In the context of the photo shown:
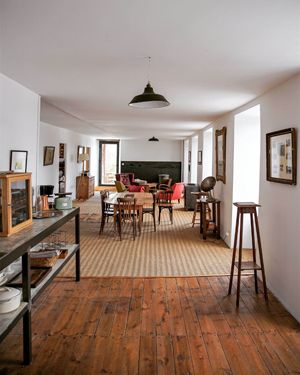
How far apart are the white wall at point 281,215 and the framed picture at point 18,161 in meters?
A: 2.89

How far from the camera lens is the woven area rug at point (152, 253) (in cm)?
449

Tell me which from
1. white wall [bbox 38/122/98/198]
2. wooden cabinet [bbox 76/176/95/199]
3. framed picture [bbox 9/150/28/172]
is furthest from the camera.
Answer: wooden cabinet [bbox 76/176/95/199]

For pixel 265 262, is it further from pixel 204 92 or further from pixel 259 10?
pixel 259 10

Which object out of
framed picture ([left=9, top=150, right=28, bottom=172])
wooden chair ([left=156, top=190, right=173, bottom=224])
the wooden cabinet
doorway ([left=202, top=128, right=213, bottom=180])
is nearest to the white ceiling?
framed picture ([left=9, top=150, right=28, bottom=172])

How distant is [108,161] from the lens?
15898 millimetres

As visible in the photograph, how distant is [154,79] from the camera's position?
138 inches

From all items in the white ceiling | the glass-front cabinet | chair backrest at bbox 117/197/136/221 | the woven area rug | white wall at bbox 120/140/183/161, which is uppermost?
white wall at bbox 120/140/183/161

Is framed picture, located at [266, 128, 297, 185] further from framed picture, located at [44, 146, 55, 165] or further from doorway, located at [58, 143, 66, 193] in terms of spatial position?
doorway, located at [58, 143, 66, 193]

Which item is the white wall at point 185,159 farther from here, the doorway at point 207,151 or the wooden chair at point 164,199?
the wooden chair at point 164,199

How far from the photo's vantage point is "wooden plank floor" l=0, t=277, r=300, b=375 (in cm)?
241

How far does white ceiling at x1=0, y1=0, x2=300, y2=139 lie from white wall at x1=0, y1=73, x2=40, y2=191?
0.55 ft

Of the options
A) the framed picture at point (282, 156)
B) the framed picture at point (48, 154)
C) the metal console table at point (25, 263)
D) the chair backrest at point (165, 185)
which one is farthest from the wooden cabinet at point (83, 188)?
the metal console table at point (25, 263)

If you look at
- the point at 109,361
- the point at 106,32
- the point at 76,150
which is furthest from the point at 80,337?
the point at 76,150

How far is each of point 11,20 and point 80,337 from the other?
7.78ft
